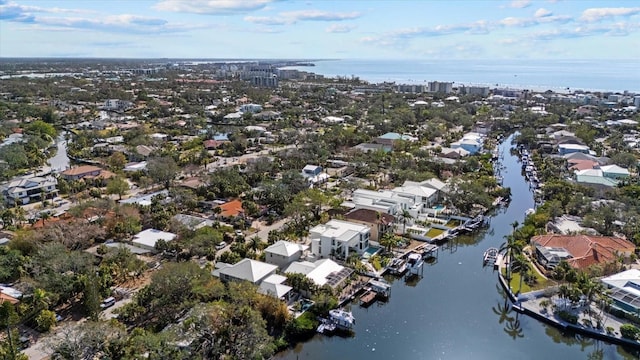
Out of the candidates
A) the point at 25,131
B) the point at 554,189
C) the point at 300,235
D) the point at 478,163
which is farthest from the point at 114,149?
the point at 554,189

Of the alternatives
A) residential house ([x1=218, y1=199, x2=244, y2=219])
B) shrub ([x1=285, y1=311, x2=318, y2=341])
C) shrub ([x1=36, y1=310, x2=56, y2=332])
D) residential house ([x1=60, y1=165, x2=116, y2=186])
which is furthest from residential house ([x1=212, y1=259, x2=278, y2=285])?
residential house ([x1=60, y1=165, x2=116, y2=186])

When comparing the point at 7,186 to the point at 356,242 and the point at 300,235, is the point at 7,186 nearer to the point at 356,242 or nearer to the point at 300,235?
the point at 300,235

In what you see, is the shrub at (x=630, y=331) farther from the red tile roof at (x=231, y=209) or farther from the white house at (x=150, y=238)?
the white house at (x=150, y=238)

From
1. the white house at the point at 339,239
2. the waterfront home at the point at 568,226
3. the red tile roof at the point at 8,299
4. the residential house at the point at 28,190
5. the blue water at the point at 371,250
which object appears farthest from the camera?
the residential house at the point at 28,190

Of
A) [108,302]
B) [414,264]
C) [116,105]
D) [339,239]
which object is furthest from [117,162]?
Result: [116,105]

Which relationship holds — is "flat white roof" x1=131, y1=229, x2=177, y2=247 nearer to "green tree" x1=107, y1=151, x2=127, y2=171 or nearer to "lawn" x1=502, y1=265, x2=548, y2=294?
"green tree" x1=107, y1=151, x2=127, y2=171

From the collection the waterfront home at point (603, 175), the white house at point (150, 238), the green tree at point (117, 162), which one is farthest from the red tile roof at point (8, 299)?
the waterfront home at point (603, 175)
